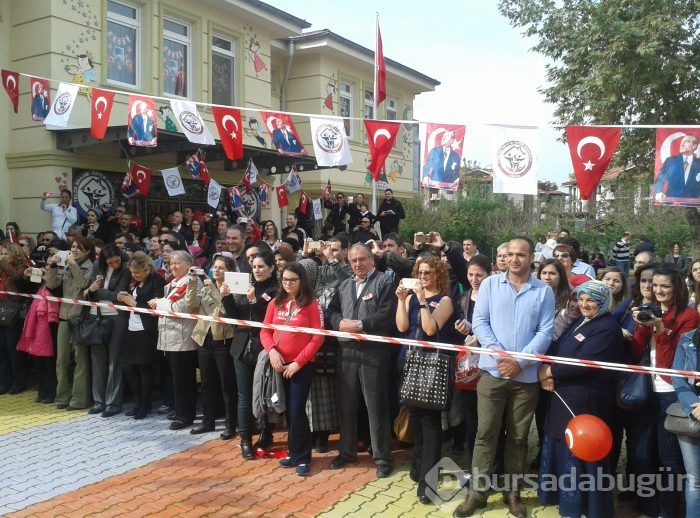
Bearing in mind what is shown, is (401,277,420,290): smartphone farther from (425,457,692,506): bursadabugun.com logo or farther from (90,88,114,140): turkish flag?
(90,88,114,140): turkish flag

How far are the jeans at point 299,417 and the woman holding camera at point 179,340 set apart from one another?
1497 mm

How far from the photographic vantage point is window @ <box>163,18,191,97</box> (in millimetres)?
12125

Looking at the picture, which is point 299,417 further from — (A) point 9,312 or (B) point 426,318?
(A) point 9,312

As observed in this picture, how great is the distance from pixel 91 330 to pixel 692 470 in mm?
5795

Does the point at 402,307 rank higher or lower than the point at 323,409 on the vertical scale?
higher

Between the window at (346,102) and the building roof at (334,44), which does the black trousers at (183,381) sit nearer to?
the building roof at (334,44)

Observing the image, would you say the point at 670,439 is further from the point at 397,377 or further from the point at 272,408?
A: the point at 272,408

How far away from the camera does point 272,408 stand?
206 inches

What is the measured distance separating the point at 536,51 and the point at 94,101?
13.9 metres

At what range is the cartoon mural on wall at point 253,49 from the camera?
13.9 metres

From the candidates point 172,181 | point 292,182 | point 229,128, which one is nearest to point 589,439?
point 229,128

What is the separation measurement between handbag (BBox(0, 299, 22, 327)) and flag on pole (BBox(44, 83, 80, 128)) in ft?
7.79

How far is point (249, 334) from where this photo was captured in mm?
5566

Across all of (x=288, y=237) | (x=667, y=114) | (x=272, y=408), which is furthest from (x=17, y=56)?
(x=667, y=114)
